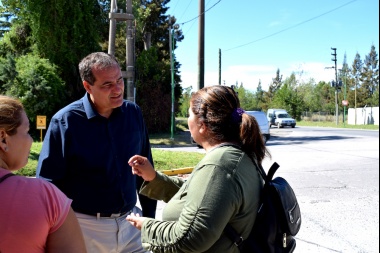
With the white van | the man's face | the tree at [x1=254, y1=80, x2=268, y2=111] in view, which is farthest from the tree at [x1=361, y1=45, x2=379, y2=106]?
the man's face

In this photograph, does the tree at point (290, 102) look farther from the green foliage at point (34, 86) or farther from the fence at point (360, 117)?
the green foliage at point (34, 86)

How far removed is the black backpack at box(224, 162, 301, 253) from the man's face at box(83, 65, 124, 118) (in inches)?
51.1

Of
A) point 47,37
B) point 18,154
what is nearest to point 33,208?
point 18,154

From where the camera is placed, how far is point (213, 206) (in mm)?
1614

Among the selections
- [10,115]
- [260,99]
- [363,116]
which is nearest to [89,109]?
[10,115]

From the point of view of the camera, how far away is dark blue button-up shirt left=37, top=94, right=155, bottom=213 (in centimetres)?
238

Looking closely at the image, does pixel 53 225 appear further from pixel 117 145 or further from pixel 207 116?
pixel 117 145

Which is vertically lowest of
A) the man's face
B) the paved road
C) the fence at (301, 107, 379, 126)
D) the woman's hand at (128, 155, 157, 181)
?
the paved road

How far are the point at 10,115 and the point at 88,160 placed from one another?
3.35ft

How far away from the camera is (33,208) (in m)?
1.33

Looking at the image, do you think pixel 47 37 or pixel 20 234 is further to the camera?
pixel 47 37

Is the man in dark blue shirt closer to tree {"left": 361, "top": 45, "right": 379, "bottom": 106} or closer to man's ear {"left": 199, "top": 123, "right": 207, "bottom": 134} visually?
man's ear {"left": 199, "top": 123, "right": 207, "bottom": 134}

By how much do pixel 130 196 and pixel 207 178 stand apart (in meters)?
1.07

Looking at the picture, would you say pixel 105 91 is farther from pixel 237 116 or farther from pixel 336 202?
pixel 336 202
